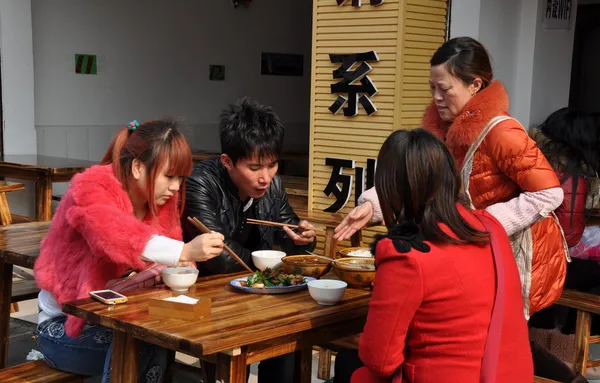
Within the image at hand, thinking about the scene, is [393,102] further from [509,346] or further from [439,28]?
[509,346]

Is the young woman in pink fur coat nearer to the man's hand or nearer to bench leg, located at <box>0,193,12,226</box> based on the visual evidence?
the man's hand

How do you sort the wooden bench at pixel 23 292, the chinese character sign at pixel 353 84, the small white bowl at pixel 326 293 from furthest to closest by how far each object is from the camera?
the chinese character sign at pixel 353 84
the wooden bench at pixel 23 292
the small white bowl at pixel 326 293

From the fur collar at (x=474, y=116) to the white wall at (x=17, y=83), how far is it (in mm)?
5430

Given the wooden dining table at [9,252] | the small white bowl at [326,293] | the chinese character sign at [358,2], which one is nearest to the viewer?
the small white bowl at [326,293]

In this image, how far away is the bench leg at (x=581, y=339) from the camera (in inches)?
160

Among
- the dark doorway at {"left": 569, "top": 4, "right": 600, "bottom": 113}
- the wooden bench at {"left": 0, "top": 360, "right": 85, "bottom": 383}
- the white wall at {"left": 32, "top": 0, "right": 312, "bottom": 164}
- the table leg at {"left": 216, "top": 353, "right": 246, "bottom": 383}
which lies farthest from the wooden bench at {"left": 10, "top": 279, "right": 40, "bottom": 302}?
the dark doorway at {"left": 569, "top": 4, "right": 600, "bottom": 113}

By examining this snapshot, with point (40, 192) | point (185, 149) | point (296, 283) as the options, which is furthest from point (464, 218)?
point (40, 192)

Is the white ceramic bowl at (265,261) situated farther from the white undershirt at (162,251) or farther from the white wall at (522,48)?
the white wall at (522,48)

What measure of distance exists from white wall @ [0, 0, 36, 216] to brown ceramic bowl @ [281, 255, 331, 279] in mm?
5129

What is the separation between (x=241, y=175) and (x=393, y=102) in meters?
2.46

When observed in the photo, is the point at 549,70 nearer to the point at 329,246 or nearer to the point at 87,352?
the point at 329,246

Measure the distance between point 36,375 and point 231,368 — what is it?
1.00m

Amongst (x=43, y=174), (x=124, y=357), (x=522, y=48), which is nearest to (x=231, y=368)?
(x=124, y=357)

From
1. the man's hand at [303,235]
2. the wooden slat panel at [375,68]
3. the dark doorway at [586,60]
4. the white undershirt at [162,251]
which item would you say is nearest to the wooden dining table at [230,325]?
the white undershirt at [162,251]
